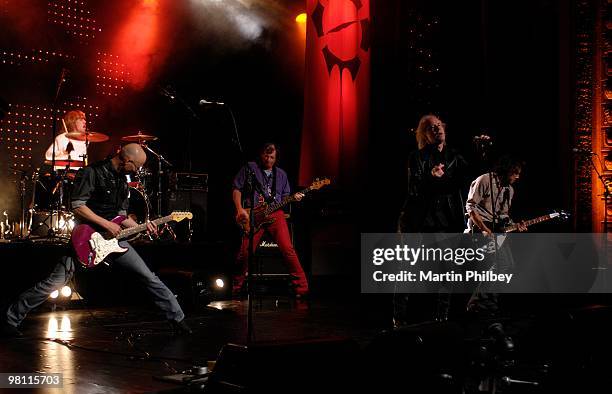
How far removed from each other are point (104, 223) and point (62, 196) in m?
4.94

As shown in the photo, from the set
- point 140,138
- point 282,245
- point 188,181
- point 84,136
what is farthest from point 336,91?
point 84,136

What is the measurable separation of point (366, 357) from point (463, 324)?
851 millimetres

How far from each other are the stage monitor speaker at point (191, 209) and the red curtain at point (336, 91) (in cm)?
197

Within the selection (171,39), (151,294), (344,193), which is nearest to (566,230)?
(344,193)

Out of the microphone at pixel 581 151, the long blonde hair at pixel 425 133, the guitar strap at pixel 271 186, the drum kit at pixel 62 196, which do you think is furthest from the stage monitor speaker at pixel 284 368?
the drum kit at pixel 62 196

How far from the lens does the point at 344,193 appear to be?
10789 mm

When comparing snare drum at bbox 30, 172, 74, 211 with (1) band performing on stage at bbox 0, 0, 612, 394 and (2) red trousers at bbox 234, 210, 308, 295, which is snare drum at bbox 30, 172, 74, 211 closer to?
(1) band performing on stage at bbox 0, 0, 612, 394

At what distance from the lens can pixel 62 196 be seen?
10898 millimetres

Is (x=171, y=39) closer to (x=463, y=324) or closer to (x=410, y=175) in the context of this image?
(x=410, y=175)

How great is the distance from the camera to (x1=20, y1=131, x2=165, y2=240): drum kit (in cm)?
1091

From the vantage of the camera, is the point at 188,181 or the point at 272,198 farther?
the point at 188,181

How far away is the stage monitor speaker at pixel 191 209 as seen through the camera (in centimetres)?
1157

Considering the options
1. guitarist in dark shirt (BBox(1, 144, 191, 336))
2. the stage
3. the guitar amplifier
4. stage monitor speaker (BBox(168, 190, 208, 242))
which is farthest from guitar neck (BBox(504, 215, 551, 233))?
the guitar amplifier

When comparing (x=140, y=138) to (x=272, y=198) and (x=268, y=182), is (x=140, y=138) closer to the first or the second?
(x=268, y=182)
